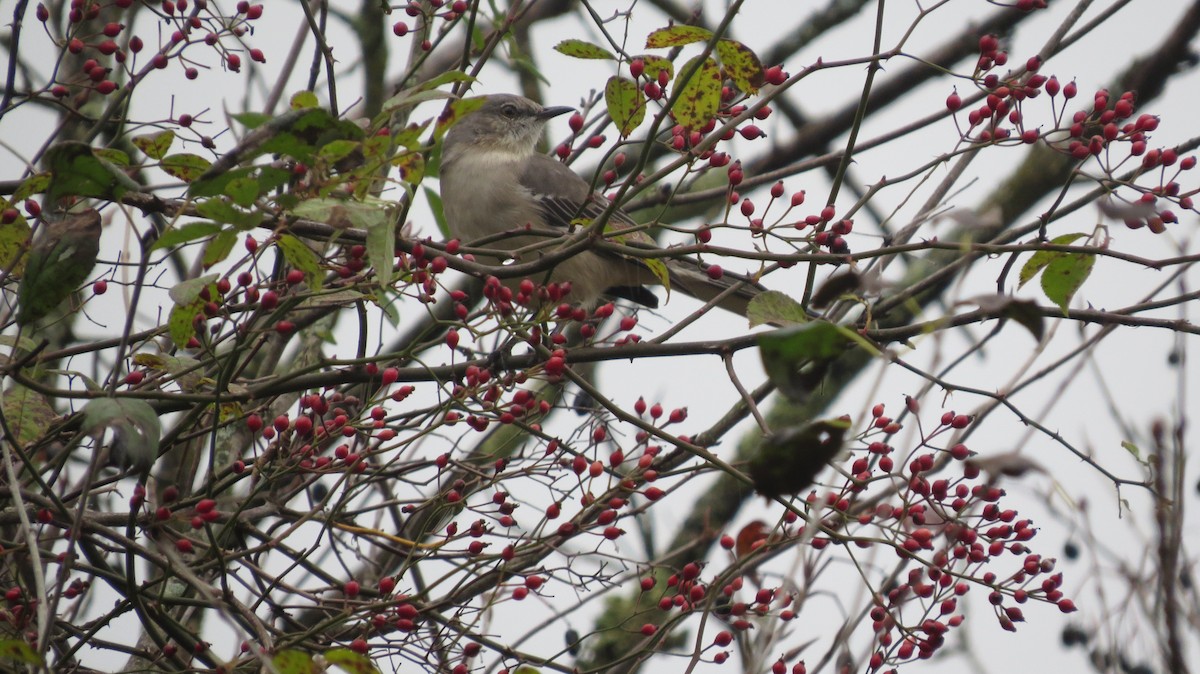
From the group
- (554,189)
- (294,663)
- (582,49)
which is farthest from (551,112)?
(294,663)

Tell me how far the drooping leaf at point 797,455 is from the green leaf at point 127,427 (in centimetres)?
114

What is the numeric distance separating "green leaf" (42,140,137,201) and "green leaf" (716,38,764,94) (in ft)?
4.43

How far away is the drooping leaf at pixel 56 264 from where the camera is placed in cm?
234

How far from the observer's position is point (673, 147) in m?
2.97

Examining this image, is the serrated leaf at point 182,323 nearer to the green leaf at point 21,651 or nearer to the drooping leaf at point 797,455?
the green leaf at point 21,651

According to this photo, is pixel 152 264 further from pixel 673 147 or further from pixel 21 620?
pixel 673 147

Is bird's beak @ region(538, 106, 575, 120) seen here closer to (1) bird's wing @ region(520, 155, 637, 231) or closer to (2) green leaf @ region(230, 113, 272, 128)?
(1) bird's wing @ region(520, 155, 637, 231)

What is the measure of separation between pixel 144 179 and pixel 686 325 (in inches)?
66.0

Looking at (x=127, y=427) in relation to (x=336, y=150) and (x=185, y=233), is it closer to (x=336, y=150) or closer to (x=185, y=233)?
(x=185, y=233)

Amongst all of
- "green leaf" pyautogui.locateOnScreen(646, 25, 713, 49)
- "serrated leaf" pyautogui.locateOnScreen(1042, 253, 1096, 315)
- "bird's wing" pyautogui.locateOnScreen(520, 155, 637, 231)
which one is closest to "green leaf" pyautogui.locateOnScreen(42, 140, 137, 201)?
"green leaf" pyautogui.locateOnScreen(646, 25, 713, 49)

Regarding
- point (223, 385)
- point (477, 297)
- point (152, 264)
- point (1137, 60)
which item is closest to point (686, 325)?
point (223, 385)

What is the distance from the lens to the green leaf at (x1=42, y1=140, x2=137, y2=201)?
214cm

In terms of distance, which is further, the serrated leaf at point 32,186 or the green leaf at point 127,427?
the serrated leaf at point 32,186

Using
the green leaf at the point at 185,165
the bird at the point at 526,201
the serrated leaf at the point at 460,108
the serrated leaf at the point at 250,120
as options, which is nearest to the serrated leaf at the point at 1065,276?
the serrated leaf at the point at 460,108
